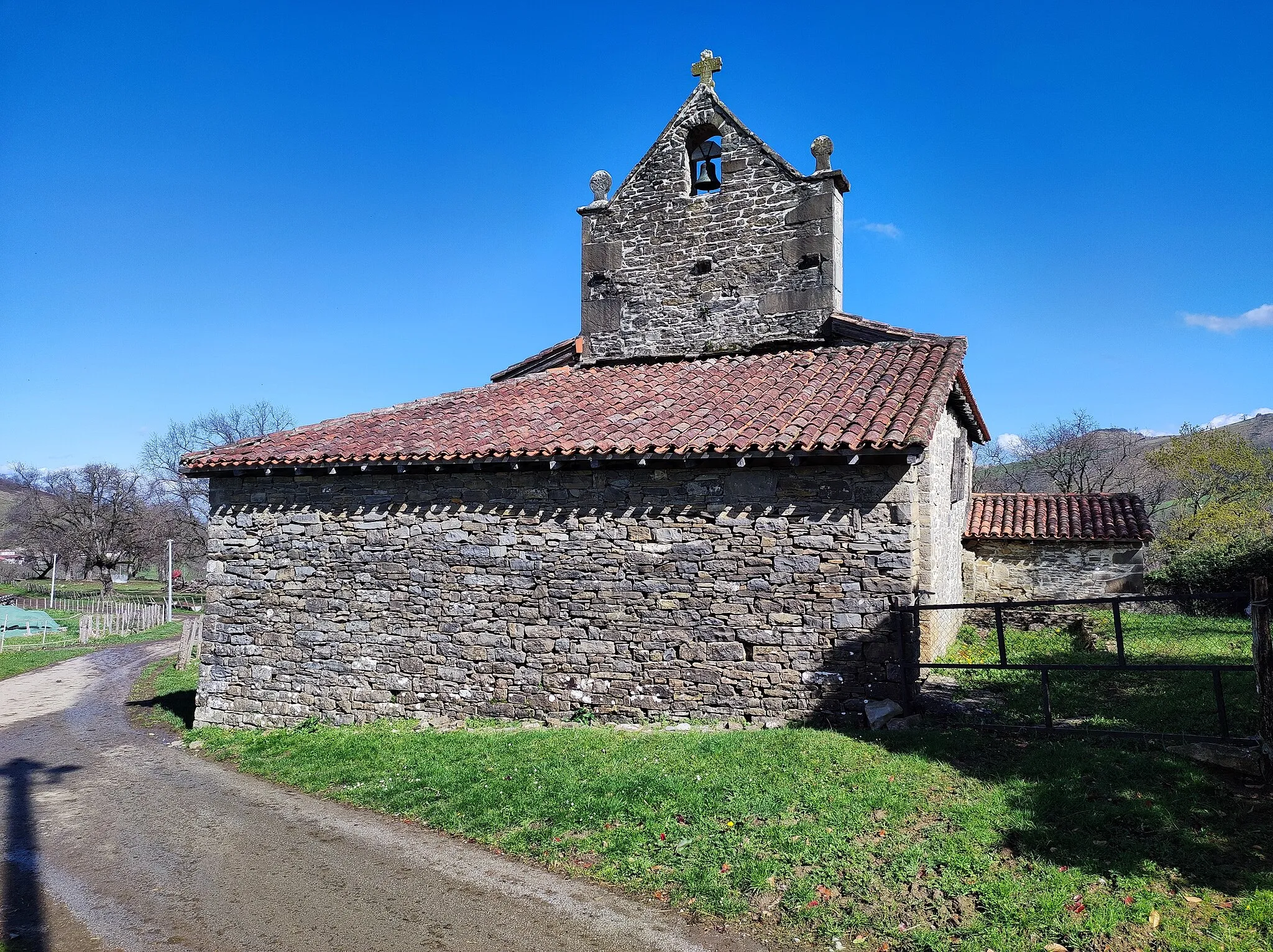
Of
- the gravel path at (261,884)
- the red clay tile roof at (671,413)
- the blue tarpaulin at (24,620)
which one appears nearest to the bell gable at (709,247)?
the red clay tile roof at (671,413)

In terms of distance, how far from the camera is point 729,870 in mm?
5625

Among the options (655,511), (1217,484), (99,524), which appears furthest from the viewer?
(99,524)

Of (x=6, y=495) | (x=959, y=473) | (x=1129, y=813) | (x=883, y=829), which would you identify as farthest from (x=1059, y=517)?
(x=6, y=495)

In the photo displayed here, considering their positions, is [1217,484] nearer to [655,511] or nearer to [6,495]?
[655,511]

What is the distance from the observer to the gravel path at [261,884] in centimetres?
525

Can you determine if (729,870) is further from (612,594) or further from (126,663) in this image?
(126,663)

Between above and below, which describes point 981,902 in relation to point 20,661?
above

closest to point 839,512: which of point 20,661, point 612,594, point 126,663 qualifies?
point 612,594

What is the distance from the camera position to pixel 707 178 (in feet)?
44.6

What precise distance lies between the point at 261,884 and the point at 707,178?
12.3m

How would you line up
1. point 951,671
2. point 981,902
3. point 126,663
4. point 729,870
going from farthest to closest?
point 126,663 → point 951,671 → point 729,870 → point 981,902

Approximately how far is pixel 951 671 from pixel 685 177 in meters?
9.30

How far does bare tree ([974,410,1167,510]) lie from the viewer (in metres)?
42.0

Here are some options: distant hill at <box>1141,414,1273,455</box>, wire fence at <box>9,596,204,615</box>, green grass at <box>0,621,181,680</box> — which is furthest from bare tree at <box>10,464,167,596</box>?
distant hill at <box>1141,414,1273,455</box>
